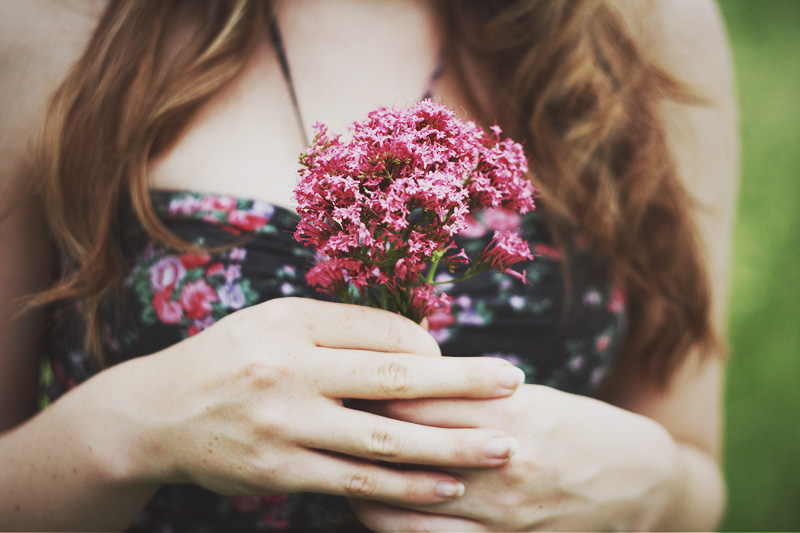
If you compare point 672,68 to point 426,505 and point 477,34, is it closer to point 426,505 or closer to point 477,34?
point 477,34

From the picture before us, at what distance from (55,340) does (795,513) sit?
2582 mm

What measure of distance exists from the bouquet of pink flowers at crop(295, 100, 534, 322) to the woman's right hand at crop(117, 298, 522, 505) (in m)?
0.09

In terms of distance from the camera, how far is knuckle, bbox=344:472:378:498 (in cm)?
59

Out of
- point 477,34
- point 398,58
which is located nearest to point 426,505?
point 398,58

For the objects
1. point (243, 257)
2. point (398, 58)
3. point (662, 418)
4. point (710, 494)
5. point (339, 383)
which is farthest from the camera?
point (662, 418)

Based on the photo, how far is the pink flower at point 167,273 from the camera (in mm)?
867

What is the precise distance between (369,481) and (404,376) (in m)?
0.12

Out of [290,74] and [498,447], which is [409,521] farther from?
[290,74]

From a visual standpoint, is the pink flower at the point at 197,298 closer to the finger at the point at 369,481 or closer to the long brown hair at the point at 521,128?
the long brown hair at the point at 521,128

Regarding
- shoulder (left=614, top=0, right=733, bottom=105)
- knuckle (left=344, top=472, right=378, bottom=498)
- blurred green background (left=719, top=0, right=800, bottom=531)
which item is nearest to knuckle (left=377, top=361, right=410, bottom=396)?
knuckle (left=344, top=472, right=378, bottom=498)

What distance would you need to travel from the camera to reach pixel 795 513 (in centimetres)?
217

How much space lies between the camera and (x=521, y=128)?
103 cm

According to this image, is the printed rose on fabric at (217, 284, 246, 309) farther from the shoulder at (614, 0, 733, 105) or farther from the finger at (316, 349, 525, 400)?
the shoulder at (614, 0, 733, 105)

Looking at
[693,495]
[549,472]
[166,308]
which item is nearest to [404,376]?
[549,472]
